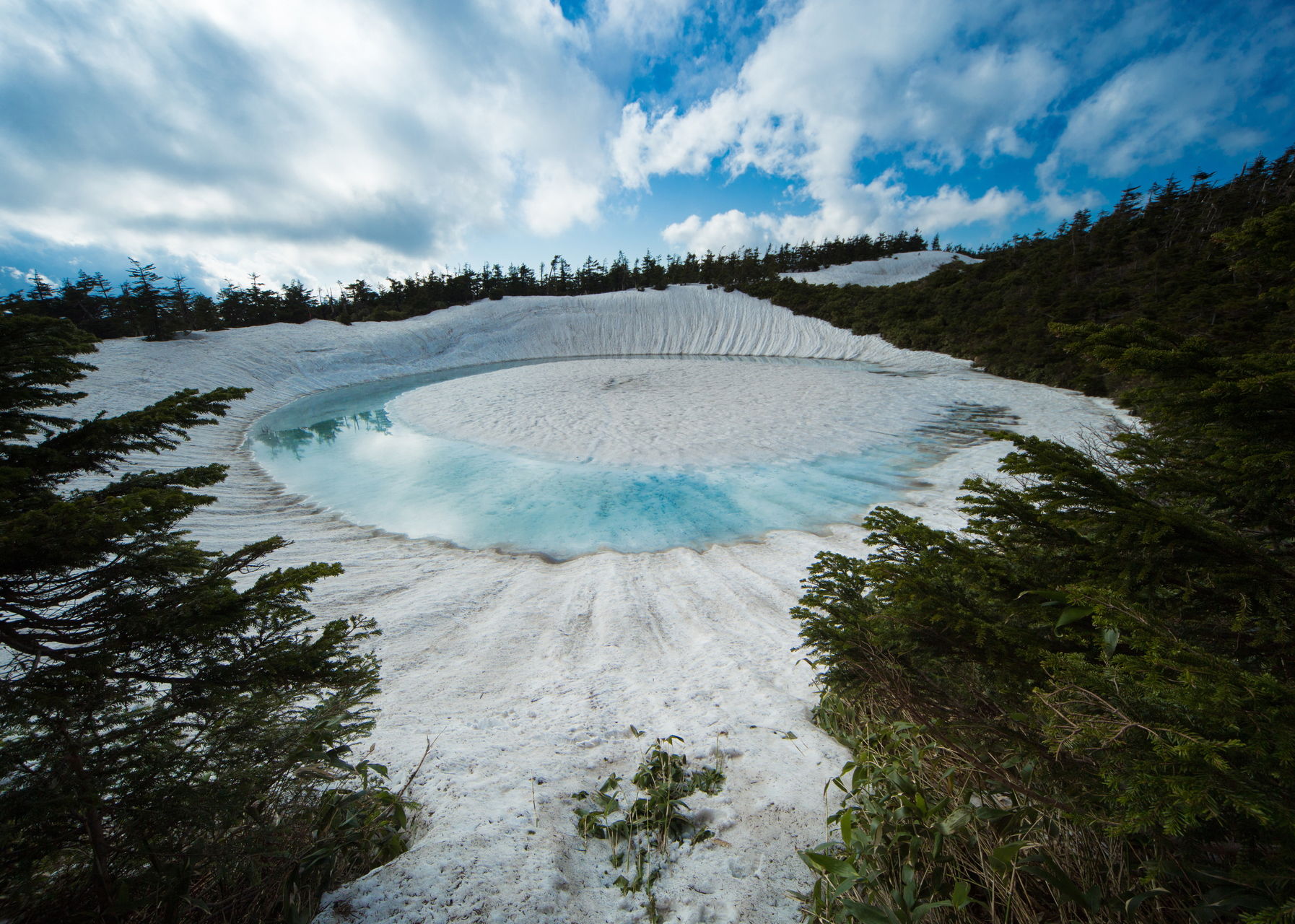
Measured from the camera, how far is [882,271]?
65.2 m

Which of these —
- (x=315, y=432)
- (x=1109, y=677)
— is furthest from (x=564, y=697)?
(x=315, y=432)

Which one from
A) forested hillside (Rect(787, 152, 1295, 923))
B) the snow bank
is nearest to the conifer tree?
forested hillside (Rect(787, 152, 1295, 923))

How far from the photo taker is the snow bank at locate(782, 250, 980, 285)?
61688 mm

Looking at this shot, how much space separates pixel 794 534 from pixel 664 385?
1509cm

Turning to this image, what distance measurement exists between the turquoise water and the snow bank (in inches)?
2207

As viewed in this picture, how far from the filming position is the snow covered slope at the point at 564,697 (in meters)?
2.16

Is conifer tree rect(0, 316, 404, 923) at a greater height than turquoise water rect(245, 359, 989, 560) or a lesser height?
greater

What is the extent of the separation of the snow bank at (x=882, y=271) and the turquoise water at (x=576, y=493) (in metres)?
56.1

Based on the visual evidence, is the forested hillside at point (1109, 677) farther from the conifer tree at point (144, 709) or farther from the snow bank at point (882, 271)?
the snow bank at point (882, 271)

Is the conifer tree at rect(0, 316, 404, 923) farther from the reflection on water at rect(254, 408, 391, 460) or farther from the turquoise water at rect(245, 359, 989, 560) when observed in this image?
the reflection on water at rect(254, 408, 391, 460)

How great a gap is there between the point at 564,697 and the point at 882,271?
74.8 m

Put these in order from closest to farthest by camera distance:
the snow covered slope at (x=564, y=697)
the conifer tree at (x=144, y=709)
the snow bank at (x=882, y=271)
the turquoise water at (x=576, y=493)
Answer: the conifer tree at (x=144, y=709)
the snow covered slope at (x=564, y=697)
the turquoise water at (x=576, y=493)
the snow bank at (x=882, y=271)

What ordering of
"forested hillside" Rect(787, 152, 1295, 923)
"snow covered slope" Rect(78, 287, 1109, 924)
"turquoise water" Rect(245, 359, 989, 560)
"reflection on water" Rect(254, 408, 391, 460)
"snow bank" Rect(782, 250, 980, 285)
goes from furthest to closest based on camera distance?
1. "snow bank" Rect(782, 250, 980, 285)
2. "reflection on water" Rect(254, 408, 391, 460)
3. "turquoise water" Rect(245, 359, 989, 560)
4. "snow covered slope" Rect(78, 287, 1109, 924)
5. "forested hillside" Rect(787, 152, 1295, 923)

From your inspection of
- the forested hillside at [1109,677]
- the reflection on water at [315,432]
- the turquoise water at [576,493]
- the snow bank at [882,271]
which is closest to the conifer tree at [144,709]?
the forested hillside at [1109,677]
